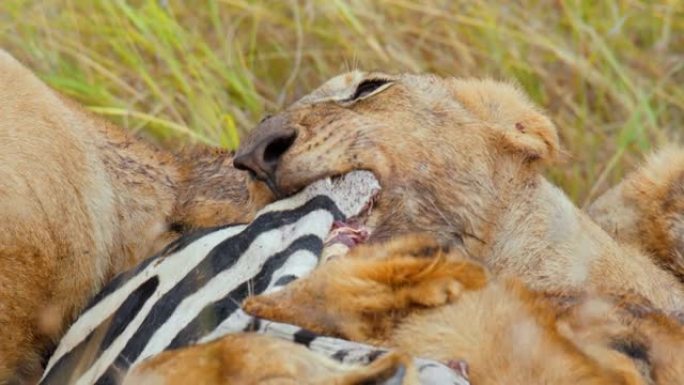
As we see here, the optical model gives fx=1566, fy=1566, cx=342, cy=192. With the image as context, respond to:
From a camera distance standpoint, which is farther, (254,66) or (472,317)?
(254,66)

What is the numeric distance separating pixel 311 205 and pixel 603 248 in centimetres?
58

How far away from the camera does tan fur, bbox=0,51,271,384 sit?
93.0 inches

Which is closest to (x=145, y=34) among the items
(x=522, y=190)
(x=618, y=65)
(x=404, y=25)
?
(x=404, y=25)

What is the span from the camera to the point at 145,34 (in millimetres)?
3734

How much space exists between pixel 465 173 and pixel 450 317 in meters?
0.78

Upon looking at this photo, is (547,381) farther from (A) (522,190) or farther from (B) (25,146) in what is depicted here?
(B) (25,146)

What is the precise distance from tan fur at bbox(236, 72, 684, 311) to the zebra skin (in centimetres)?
6

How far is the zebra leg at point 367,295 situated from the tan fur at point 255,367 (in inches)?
4.1

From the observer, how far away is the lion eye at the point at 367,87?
2.60m

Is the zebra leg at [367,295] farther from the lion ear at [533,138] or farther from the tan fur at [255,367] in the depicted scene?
the lion ear at [533,138]

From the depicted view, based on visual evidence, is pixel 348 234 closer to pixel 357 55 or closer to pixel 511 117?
pixel 511 117

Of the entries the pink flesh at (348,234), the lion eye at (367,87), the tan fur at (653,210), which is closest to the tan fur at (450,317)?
the pink flesh at (348,234)

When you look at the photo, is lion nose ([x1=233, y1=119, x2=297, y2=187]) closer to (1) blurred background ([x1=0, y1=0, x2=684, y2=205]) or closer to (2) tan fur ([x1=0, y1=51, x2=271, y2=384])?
(2) tan fur ([x1=0, y1=51, x2=271, y2=384])

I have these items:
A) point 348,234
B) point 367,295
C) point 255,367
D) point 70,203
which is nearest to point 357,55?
point 70,203
